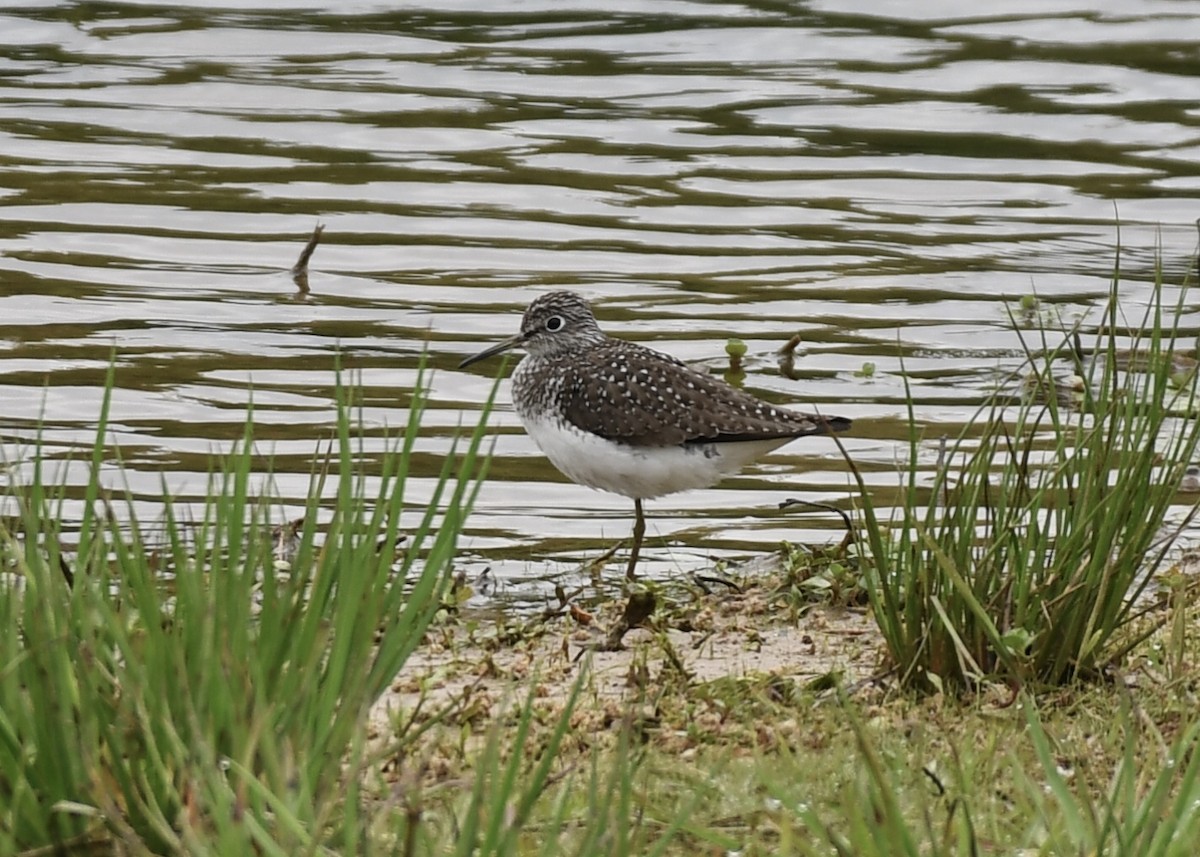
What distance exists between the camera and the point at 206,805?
3207 mm

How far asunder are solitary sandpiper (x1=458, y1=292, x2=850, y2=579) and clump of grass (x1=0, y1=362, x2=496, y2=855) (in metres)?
3.63

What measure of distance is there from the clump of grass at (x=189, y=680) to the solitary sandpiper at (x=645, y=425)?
3630 mm

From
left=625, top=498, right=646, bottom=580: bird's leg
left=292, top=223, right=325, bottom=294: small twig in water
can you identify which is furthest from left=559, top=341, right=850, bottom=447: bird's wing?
left=292, top=223, right=325, bottom=294: small twig in water

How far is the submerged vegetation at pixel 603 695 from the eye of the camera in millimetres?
3334

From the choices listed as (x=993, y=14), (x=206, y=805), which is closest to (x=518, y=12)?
(x=993, y=14)

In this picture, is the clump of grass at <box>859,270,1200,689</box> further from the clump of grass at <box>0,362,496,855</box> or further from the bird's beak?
the bird's beak

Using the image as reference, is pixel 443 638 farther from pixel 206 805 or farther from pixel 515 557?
pixel 206 805

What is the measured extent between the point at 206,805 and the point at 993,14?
16.6m

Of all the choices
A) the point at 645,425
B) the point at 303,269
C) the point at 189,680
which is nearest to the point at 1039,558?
the point at 189,680

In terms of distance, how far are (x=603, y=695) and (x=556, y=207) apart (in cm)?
796

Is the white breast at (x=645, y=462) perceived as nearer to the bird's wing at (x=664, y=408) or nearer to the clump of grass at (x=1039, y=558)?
the bird's wing at (x=664, y=408)

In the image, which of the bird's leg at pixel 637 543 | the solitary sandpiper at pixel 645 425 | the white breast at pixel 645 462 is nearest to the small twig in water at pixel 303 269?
the solitary sandpiper at pixel 645 425

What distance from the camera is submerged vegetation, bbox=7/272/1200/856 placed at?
3334 millimetres

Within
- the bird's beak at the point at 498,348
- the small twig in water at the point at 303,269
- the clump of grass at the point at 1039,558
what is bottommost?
the small twig in water at the point at 303,269
